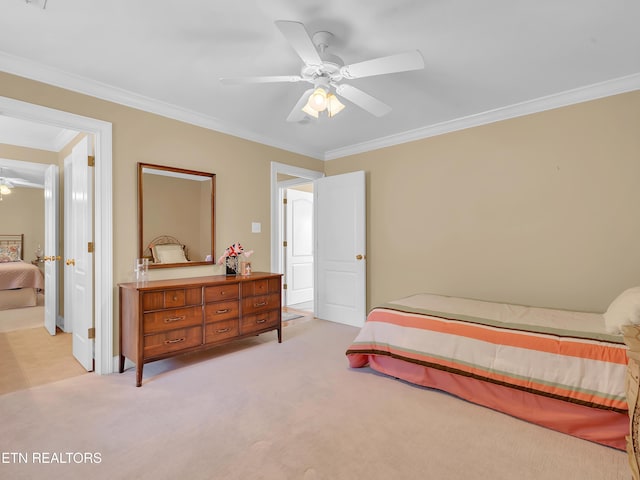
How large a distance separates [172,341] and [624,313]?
3.12 metres

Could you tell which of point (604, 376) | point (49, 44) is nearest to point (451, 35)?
point (604, 376)

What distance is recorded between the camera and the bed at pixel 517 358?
72.0 inches

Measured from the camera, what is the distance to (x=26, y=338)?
3793mm

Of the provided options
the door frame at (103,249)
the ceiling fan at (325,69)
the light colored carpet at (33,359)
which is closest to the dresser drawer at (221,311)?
the door frame at (103,249)

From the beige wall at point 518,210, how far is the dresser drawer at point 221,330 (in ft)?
6.56

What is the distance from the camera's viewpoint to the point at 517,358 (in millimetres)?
2104

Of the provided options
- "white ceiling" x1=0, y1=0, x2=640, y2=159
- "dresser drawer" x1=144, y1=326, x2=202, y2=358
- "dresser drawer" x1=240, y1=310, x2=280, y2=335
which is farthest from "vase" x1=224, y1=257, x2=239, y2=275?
"white ceiling" x1=0, y1=0, x2=640, y2=159

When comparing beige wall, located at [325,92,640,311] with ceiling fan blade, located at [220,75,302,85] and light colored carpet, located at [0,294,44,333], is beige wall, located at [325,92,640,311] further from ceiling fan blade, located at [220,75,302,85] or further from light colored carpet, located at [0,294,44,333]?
light colored carpet, located at [0,294,44,333]

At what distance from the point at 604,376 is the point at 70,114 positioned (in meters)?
4.17

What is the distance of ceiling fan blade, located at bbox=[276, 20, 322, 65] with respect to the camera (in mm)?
1590

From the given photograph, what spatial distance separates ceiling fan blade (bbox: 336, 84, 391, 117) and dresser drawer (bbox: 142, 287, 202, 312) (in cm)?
205

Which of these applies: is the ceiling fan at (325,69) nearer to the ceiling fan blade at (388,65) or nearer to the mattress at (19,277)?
the ceiling fan blade at (388,65)

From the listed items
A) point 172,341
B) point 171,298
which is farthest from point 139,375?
point 171,298

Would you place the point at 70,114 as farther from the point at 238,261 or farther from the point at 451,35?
the point at 451,35
